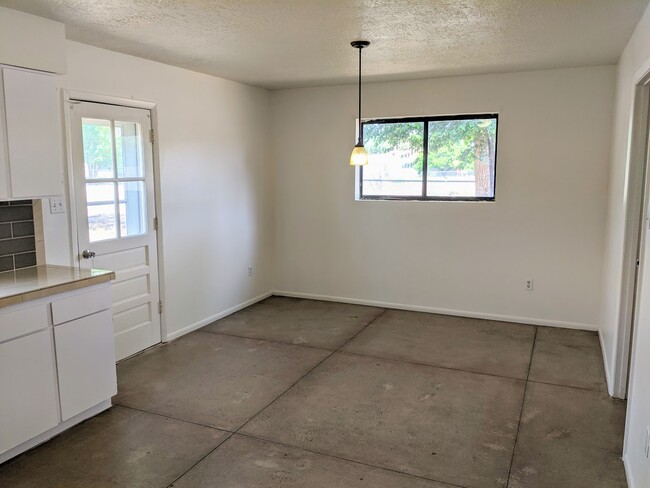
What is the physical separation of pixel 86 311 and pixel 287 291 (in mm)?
3385

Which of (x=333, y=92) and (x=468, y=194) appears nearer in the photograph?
(x=468, y=194)

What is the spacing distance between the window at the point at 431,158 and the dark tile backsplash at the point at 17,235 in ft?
11.3

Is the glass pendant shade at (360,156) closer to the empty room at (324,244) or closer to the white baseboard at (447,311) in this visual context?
the empty room at (324,244)

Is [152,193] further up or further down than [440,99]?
further down

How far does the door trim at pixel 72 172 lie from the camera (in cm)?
366

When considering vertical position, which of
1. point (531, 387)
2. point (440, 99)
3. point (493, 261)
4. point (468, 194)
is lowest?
point (531, 387)

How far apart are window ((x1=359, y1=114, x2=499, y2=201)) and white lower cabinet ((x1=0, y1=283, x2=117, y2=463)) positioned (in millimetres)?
3346

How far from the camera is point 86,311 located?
3.13 metres

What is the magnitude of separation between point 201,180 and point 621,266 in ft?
11.9

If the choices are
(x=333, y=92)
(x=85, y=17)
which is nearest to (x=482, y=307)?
(x=333, y=92)

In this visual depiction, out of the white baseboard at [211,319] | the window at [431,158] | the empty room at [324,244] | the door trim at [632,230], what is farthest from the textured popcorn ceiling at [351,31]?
the white baseboard at [211,319]

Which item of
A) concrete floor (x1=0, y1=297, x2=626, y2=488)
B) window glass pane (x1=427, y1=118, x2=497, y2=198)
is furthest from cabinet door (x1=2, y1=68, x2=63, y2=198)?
window glass pane (x1=427, y1=118, x2=497, y2=198)

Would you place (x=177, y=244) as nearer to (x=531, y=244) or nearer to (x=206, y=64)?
(x=206, y=64)

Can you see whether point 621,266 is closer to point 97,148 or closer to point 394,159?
point 394,159
